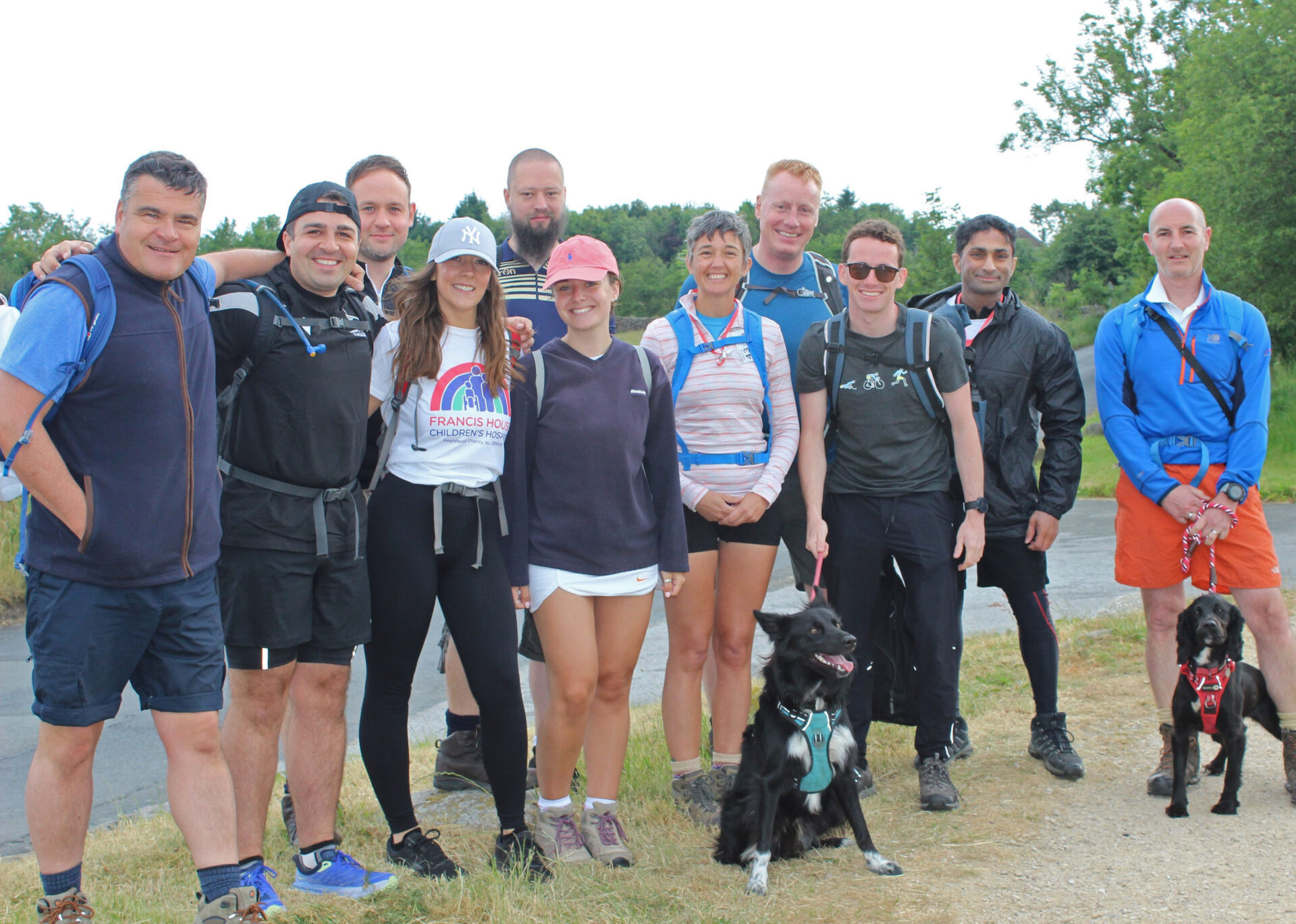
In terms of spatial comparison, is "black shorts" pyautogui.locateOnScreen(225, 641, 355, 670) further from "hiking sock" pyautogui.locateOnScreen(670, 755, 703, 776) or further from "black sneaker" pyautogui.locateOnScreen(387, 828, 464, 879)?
"hiking sock" pyautogui.locateOnScreen(670, 755, 703, 776)

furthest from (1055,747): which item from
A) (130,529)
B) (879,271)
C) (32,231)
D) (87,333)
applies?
(32,231)

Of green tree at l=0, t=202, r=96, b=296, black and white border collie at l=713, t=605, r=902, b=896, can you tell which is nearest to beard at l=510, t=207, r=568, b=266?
black and white border collie at l=713, t=605, r=902, b=896

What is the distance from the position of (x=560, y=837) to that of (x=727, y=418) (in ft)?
6.01

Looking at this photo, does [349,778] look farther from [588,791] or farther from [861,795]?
[861,795]

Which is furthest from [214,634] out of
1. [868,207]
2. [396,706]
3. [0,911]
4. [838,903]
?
[868,207]

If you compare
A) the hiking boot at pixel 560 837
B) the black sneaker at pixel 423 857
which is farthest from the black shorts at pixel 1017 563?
the black sneaker at pixel 423 857

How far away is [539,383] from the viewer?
406 centimetres

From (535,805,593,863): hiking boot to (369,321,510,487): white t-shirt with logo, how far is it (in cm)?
133

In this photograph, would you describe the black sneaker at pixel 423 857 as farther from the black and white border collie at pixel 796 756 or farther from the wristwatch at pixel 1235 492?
the wristwatch at pixel 1235 492

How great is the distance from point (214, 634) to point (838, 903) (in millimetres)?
2311

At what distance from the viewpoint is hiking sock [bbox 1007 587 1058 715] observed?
509 centimetres

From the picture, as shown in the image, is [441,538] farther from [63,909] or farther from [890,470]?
[890,470]

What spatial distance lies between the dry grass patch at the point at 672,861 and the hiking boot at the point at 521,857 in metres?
0.07

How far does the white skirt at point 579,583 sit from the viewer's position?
399 cm
